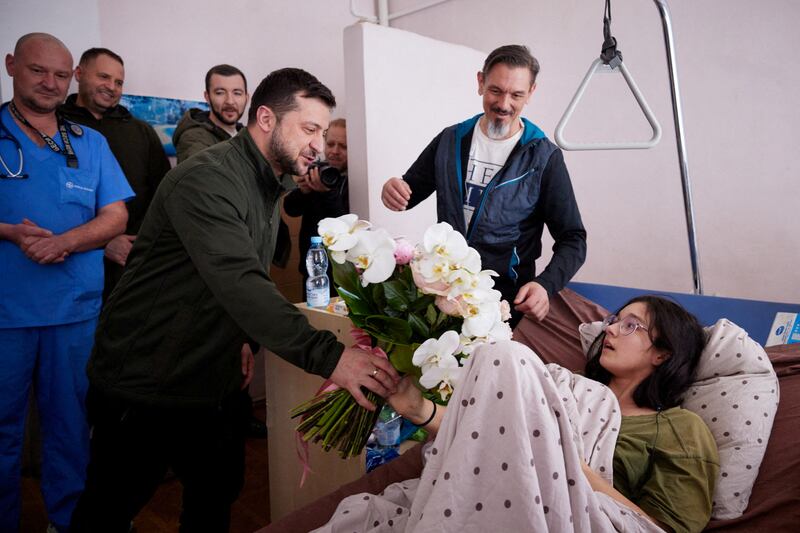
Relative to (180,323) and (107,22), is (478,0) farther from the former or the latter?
(180,323)

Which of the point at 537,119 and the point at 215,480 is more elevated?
the point at 537,119

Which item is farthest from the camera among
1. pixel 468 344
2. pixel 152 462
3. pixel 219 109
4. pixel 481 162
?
pixel 219 109

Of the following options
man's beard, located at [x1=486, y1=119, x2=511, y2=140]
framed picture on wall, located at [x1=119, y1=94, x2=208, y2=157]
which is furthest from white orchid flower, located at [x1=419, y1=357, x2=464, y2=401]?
framed picture on wall, located at [x1=119, y1=94, x2=208, y2=157]

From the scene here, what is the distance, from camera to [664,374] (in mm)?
1543

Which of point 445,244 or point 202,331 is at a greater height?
point 445,244

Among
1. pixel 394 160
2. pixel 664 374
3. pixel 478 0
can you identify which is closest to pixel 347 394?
pixel 664 374

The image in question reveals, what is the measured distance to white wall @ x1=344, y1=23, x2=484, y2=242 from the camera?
2428mm

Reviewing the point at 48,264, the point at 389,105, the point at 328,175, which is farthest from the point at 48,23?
the point at 389,105

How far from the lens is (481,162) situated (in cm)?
206

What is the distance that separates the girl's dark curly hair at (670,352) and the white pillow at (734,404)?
3 cm

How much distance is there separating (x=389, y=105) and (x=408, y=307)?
5.42 feet

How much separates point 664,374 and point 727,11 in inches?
76.4

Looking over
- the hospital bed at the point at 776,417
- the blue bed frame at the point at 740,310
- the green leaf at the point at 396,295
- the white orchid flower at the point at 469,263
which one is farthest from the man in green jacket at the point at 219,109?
the blue bed frame at the point at 740,310

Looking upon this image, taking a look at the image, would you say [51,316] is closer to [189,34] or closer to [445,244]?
[445,244]
